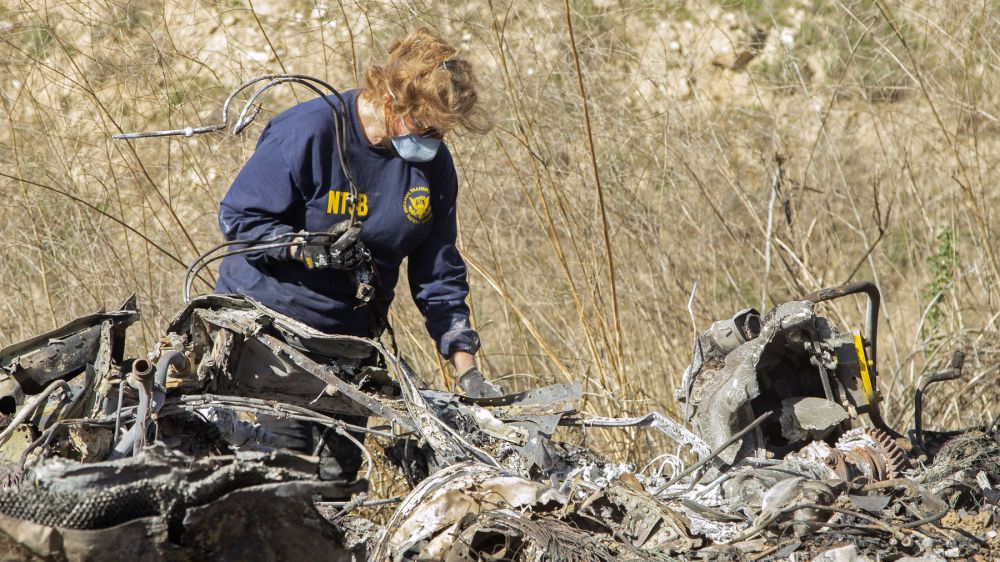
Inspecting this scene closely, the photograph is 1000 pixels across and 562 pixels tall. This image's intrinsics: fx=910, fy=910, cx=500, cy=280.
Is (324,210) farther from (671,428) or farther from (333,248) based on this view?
(671,428)

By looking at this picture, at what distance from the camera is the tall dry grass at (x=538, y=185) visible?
441 cm

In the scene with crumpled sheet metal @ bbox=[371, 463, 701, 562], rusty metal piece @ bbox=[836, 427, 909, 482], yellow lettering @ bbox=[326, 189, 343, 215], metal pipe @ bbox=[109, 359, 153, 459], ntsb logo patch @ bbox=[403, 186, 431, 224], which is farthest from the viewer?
ntsb logo patch @ bbox=[403, 186, 431, 224]

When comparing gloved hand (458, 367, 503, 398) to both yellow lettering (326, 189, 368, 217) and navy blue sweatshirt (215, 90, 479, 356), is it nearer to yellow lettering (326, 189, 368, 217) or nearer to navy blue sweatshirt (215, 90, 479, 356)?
navy blue sweatshirt (215, 90, 479, 356)

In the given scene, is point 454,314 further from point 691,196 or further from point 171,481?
point 691,196

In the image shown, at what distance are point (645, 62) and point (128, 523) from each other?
5.20 meters

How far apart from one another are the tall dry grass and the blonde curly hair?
1038 mm

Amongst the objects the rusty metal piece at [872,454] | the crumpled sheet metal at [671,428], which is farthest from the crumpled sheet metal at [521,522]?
the rusty metal piece at [872,454]

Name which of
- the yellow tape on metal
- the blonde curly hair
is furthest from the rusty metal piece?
the blonde curly hair

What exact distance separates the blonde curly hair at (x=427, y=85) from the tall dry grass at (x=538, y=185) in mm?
1038

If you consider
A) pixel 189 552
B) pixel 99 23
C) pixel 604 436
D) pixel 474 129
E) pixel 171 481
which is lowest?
pixel 604 436

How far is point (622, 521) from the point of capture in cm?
234

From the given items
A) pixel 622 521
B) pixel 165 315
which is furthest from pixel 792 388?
pixel 165 315

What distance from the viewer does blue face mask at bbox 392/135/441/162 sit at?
3152 mm

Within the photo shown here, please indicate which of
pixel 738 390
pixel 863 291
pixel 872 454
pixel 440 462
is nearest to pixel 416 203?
pixel 440 462
